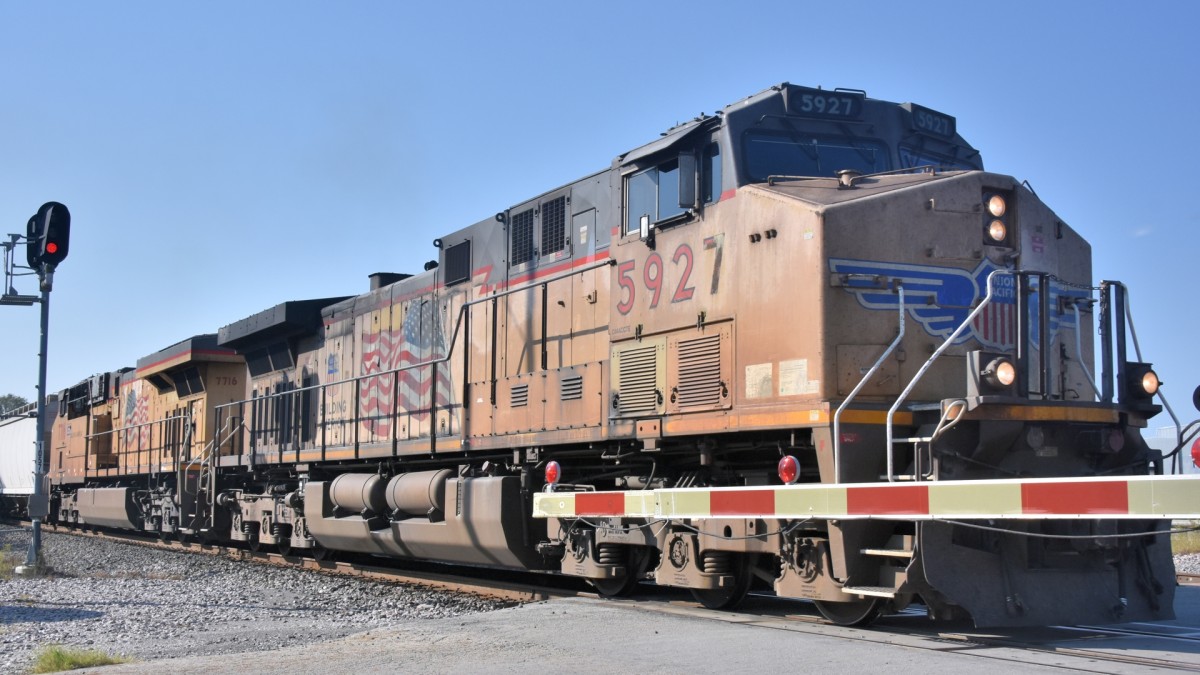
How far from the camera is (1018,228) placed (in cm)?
749

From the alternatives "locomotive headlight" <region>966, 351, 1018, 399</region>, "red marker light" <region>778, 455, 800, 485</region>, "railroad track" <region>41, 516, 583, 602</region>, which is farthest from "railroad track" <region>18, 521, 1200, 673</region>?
"locomotive headlight" <region>966, 351, 1018, 399</region>

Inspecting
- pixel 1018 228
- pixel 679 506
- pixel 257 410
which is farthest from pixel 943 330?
pixel 257 410

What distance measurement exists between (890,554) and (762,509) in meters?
0.84

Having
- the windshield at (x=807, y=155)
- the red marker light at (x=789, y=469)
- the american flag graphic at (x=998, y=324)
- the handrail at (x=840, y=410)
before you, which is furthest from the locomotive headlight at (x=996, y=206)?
the red marker light at (x=789, y=469)

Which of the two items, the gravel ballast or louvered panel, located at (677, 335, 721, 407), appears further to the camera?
louvered panel, located at (677, 335, 721, 407)

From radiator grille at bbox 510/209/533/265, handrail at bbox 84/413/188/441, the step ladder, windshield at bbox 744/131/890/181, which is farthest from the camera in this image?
handrail at bbox 84/413/188/441

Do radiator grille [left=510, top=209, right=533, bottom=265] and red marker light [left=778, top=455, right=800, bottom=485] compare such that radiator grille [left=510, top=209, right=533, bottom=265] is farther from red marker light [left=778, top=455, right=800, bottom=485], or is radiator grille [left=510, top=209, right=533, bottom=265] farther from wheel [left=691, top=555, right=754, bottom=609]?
red marker light [left=778, top=455, right=800, bottom=485]

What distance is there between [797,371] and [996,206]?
68.7 inches

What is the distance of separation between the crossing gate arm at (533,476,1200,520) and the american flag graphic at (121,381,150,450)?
54.9 ft

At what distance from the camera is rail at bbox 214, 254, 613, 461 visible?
1108cm

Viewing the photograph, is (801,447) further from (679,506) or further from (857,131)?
(857,131)

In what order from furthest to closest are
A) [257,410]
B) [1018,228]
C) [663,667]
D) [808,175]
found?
[257,410] → [808,175] → [1018,228] → [663,667]

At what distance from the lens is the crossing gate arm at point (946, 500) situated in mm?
4996

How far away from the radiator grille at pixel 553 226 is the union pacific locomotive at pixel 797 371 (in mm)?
32
